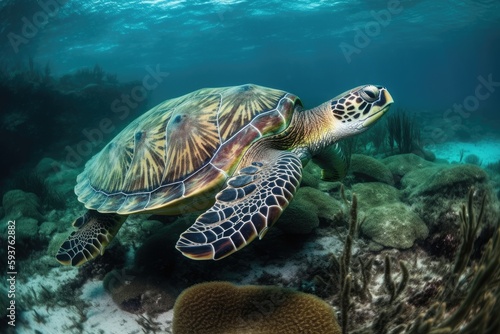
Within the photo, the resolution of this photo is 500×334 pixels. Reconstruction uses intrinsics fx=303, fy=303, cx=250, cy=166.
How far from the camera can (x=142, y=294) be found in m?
3.36

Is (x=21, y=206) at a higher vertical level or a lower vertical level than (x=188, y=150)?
lower

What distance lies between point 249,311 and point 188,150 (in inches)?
71.1

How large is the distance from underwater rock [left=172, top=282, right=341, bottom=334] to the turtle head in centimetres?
212

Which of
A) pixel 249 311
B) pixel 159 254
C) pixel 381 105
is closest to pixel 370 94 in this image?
pixel 381 105

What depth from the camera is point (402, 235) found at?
320cm

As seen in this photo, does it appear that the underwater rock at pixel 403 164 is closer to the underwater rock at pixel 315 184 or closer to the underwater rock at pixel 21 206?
the underwater rock at pixel 315 184

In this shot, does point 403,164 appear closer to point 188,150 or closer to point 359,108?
point 359,108

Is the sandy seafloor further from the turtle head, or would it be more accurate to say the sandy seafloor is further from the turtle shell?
the turtle head

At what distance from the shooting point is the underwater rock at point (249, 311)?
7.01 feet

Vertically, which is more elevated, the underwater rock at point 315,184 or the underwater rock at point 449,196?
the underwater rock at point 449,196
